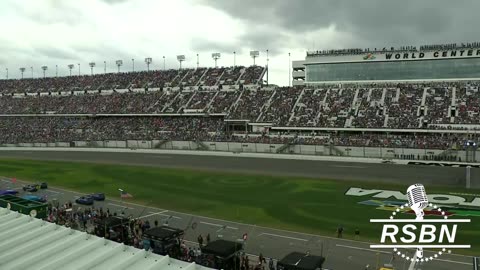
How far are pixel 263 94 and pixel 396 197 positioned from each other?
172 feet

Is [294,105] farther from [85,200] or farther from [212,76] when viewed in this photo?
[85,200]

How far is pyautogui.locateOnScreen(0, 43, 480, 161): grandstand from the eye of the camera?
221 feet

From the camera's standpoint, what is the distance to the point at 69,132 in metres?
94.1

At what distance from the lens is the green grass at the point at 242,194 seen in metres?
30.7

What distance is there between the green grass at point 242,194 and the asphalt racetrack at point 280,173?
1751 millimetres

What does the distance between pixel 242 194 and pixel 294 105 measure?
4259 cm

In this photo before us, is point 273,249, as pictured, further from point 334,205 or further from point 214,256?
point 334,205

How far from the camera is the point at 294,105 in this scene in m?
80.3

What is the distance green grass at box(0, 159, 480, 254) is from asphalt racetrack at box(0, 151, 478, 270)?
5.74 feet

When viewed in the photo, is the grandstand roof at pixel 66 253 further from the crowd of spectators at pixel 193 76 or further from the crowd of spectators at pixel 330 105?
the crowd of spectators at pixel 193 76

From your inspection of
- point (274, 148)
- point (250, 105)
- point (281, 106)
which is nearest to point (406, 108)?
point (281, 106)

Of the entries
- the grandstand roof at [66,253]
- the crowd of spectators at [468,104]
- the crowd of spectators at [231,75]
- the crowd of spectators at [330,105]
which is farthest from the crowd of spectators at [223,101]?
the grandstand roof at [66,253]

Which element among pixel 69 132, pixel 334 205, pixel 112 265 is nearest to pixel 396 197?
pixel 334 205

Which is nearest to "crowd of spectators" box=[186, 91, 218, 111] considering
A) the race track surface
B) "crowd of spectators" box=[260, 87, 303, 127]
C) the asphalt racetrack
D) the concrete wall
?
the concrete wall
